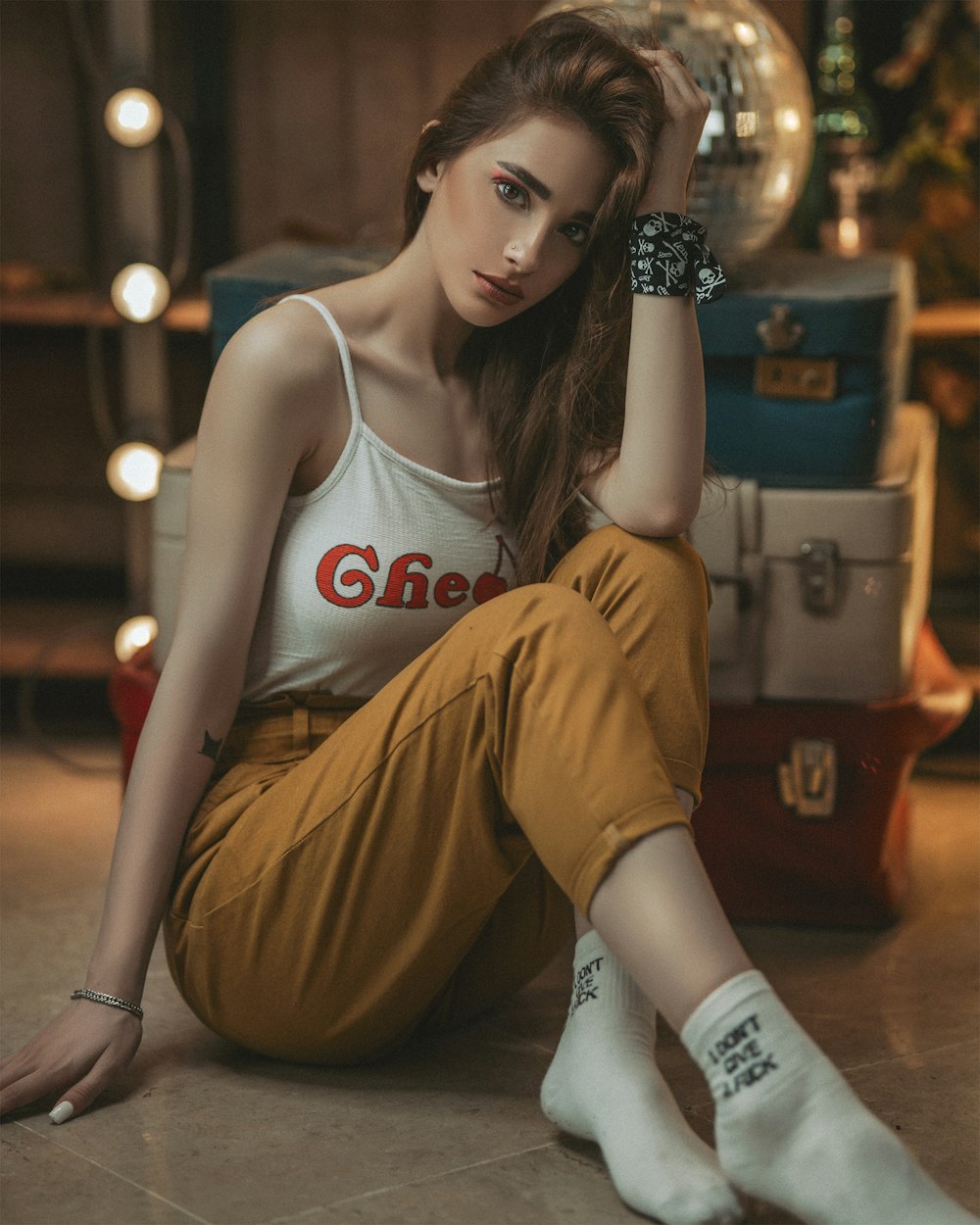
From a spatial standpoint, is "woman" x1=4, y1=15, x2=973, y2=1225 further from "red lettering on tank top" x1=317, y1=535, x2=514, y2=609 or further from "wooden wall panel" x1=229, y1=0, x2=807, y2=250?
"wooden wall panel" x1=229, y1=0, x2=807, y2=250

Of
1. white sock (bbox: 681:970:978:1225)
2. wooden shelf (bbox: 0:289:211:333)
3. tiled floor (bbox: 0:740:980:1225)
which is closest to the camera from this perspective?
white sock (bbox: 681:970:978:1225)

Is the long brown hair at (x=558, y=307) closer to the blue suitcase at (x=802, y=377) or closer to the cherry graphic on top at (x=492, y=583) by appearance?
the cherry graphic on top at (x=492, y=583)

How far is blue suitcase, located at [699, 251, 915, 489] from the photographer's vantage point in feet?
5.89

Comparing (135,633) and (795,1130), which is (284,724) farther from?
(135,633)

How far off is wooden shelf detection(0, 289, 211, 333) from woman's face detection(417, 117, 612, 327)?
3.70 feet

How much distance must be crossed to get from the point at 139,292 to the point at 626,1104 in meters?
1.57

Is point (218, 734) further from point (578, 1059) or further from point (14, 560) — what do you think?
point (14, 560)

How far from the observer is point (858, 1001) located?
1632 mm

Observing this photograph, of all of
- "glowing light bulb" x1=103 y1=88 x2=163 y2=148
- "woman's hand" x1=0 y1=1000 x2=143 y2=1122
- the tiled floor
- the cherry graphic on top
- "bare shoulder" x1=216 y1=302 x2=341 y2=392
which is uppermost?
"glowing light bulb" x1=103 y1=88 x2=163 y2=148

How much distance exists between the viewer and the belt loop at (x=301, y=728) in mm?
1428

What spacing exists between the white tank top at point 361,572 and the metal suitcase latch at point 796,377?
0.52 m

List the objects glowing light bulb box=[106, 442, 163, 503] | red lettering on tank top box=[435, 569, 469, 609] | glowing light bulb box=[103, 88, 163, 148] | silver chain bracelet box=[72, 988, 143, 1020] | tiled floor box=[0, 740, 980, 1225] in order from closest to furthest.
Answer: tiled floor box=[0, 740, 980, 1225] → silver chain bracelet box=[72, 988, 143, 1020] → red lettering on tank top box=[435, 569, 469, 609] → glowing light bulb box=[103, 88, 163, 148] → glowing light bulb box=[106, 442, 163, 503]

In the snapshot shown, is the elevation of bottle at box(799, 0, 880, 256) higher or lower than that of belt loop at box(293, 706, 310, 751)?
higher

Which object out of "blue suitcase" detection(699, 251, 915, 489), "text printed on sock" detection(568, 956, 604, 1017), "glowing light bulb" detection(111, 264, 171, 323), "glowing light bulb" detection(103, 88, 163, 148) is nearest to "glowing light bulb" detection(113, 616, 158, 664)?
"glowing light bulb" detection(111, 264, 171, 323)
